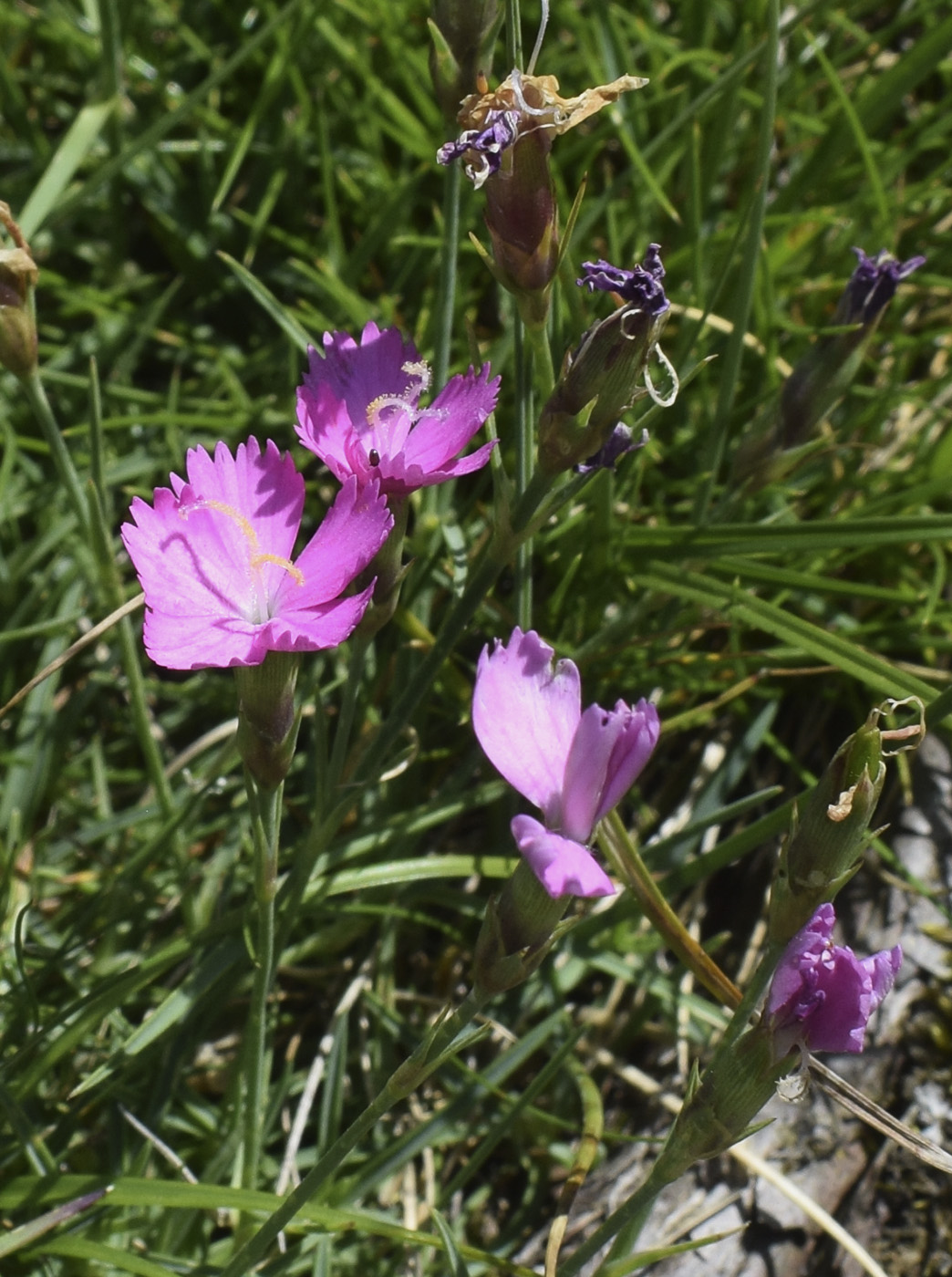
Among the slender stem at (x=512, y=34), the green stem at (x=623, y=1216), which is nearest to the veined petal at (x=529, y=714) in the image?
the green stem at (x=623, y=1216)

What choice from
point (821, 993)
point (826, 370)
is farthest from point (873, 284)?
point (821, 993)

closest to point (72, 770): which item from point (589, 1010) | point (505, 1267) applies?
point (589, 1010)

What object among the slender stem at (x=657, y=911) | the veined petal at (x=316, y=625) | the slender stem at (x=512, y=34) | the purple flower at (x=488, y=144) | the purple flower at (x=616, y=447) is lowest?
the slender stem at (x=657, y=911)

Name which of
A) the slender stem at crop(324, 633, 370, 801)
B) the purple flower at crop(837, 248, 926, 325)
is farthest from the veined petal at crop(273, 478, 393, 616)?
the purple flower at crop(837, 248, 926, 325)

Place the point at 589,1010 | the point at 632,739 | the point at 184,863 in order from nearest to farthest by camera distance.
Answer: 1. the point at 632,739
2. the point at 184,863
3. the point at 589,1010

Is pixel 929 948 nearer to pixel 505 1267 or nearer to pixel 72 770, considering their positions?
pixel 505 1267

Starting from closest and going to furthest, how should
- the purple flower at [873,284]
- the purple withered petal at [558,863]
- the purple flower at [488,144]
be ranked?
the purple withered petal at [558,863], the purple flower at [488,144], the purple flower at [873,284]

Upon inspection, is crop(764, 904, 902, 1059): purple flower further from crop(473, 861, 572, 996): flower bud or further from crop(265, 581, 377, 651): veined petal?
crop(265, 581, 377, 651): veined petal

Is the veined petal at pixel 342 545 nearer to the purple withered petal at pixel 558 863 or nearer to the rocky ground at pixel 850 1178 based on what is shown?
the purple withered petal at pixel 558 863
